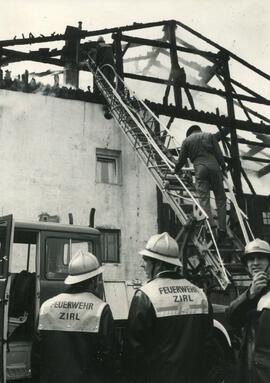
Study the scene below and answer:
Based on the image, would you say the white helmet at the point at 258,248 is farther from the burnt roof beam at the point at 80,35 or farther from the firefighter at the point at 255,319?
the burnt roof beam at the point at 80,35

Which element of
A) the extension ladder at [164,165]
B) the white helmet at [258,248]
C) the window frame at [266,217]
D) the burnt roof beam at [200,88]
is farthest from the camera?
the window frame at [266,217]

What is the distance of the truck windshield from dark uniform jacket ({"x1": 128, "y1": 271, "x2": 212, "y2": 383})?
2644 millimetres

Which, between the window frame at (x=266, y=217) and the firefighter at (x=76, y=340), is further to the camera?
the window frame at (x=266, y=217)

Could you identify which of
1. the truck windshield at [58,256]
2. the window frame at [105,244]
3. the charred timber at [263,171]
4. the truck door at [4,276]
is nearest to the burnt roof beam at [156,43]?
the charred timber at [263,171]

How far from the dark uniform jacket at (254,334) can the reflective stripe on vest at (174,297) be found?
10.1 inches

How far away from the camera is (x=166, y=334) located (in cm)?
284

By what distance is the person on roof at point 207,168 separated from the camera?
7.12 metres

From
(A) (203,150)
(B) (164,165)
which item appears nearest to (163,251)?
(A) (203,150)

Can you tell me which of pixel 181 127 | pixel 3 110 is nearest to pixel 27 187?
pixel 3 110

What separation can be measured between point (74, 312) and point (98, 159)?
8547mm

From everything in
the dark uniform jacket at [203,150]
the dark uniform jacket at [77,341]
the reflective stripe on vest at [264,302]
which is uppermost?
the dark uniform jacket at [203,150]

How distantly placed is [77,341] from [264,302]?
1.25 metres

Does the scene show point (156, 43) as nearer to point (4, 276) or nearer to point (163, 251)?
point (4, 276)

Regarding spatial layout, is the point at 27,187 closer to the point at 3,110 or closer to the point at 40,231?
the point at 3,110
